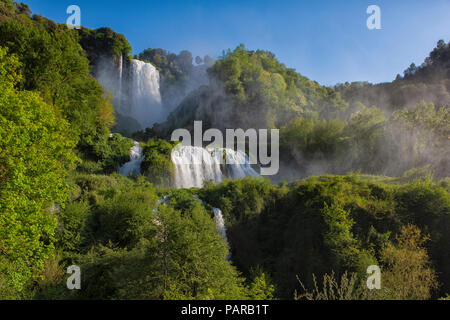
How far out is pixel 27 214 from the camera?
7.66 m

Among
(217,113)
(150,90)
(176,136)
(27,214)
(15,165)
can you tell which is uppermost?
(150,90)

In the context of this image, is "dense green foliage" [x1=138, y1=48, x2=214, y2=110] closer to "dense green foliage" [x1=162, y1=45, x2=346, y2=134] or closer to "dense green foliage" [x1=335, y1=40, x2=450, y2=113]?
"dense green foliage" [x1=162, y1=45, x2=346, y2=134]

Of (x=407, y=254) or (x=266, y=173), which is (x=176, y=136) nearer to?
(x=266, y=173)

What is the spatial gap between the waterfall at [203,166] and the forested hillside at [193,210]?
103 centimetres

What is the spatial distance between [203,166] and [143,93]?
1425 inches

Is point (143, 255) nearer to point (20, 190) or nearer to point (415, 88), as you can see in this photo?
point (20, 190)

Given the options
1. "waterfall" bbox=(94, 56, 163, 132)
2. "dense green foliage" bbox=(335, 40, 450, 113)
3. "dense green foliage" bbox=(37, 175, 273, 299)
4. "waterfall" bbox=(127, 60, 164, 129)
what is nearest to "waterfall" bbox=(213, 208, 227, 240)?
"dense green foliage" bbox=(37, 175, 273, 299)

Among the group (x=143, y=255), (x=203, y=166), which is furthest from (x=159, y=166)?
(x=143, y=255)

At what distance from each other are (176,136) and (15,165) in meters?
31.2

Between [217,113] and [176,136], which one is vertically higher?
[217,113]

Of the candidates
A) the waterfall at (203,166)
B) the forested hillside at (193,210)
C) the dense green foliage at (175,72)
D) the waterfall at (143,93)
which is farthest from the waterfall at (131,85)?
the waterfall at (203,166)

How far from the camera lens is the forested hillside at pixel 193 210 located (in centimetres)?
699

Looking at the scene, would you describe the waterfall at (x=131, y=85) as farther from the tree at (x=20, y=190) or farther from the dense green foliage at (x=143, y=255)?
the tree at (x=20, y=190)
